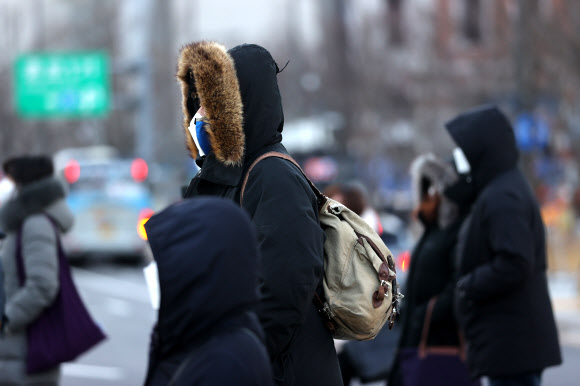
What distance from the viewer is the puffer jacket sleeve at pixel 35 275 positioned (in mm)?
4961

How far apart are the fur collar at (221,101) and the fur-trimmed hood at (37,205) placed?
1.95m

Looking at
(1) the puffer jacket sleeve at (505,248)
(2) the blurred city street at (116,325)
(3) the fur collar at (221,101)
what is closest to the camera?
(3) the fur collar at (221,101)

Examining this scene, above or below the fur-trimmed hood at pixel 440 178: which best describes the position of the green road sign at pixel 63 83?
below

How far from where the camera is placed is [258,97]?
3.48 metres

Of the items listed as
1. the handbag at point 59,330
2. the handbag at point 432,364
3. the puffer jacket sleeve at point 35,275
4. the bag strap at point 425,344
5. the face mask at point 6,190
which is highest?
the face mask at point 6,190

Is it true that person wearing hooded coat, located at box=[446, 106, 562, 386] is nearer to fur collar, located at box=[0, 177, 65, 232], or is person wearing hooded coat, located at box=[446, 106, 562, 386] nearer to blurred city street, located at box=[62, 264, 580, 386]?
fur collar, located at box=[0, 177, 65, 232]

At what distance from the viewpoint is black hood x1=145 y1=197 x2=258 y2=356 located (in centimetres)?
249

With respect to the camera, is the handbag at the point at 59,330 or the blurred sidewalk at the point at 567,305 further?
the blurred sidewalk at the point at 567,305

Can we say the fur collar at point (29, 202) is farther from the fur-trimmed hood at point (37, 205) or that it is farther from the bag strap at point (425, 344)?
the bag strap at point (425, 344)

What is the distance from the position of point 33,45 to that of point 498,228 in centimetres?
4439

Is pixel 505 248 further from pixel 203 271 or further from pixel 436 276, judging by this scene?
pixel 203 271

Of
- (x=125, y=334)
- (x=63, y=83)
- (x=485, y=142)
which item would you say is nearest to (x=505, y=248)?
(x=485, y=142)

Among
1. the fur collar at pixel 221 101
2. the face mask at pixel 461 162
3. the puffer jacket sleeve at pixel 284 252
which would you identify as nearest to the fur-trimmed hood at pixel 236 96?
the fur collar at pixel 221 101

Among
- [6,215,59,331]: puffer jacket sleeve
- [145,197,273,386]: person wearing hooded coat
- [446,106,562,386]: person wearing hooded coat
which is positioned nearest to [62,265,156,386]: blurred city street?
[6,215,59,331]: puffer jacket sleeve
